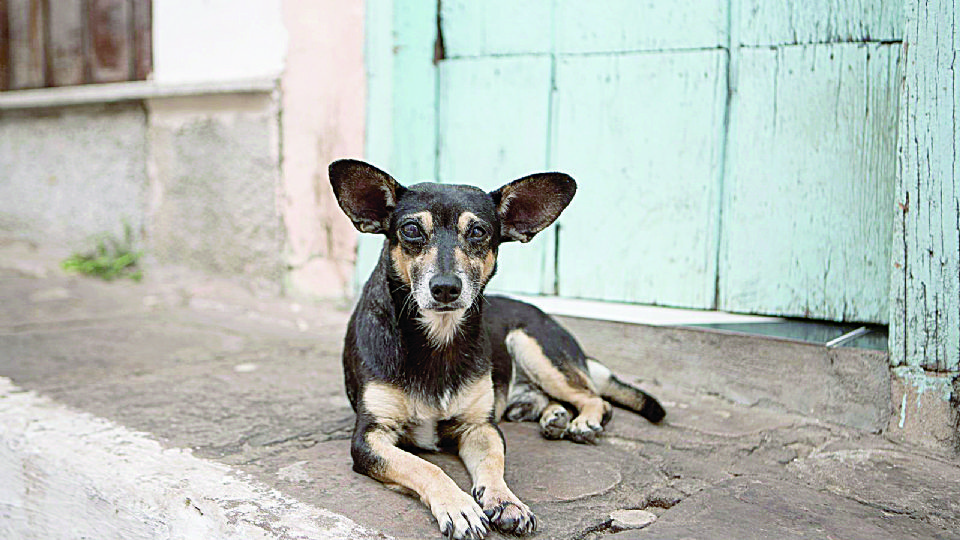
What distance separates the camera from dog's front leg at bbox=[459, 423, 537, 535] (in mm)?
2051

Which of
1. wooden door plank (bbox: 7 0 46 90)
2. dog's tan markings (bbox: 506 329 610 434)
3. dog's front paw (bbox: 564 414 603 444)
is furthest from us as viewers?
wooden door plank (bbox: 7 0 46 90)

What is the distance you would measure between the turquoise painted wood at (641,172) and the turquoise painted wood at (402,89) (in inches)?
28.9

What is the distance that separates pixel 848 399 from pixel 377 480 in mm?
1789

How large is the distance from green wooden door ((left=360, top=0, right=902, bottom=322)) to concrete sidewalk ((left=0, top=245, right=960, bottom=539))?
0.53 meters

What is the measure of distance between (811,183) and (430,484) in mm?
2064

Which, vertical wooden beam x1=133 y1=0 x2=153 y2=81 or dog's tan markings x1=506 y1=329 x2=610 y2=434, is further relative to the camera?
vertical wooden beam x1=133 y1=0 x2=153 y2=81

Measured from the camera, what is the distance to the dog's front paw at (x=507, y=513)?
2.04 meters

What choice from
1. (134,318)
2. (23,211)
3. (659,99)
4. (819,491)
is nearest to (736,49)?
(659,99)

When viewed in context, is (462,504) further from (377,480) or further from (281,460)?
(281,460)

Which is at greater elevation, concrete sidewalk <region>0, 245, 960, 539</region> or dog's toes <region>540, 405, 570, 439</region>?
dog's toes <region>540, 405, 570, 439</region>

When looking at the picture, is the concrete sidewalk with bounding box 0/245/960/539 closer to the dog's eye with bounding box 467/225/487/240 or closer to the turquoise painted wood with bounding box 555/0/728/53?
the dog's eye with bounding box 467/225/487/240

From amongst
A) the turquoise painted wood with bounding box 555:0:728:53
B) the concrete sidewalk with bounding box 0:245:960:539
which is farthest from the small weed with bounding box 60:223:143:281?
the turquoise painted wood with bounding box 555:0:728:53

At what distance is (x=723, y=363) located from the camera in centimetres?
337

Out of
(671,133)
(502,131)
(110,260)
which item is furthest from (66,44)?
(671,133)
